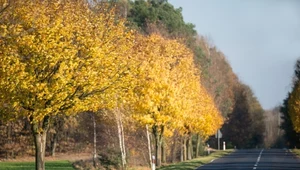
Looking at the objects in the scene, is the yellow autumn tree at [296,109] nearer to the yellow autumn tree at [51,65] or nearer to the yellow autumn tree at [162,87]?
the yellow autumn tree at [162,87]

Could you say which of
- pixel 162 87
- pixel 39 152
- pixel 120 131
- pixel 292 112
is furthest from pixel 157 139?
pixel 292 112

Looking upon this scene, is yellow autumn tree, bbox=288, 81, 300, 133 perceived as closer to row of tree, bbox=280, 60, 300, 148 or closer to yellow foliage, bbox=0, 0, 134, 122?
row of tree, bbox=280, 60, 300, 148

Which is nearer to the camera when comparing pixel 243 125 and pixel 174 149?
pixel 174 149

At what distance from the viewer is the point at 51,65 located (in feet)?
76.6

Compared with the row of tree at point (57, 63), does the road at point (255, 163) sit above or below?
below

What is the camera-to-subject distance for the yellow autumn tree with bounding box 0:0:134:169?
23016 millimetres

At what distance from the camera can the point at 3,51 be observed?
75.8 ft

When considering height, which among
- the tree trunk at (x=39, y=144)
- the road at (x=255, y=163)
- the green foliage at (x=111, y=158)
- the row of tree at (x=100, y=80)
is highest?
the row of tree at (x=100, y=80)

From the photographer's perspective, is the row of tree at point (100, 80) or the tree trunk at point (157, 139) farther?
the tree trunk at point (157, 139)

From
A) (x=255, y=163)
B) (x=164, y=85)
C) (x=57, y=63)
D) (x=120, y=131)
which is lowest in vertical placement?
(x=255, y=163)

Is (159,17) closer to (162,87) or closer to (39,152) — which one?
(162,87)

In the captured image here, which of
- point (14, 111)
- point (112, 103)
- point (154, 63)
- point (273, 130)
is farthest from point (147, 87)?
point (273, 130)

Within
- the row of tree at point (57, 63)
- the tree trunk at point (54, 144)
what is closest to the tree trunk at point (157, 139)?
the row of tree at point (57, 63)

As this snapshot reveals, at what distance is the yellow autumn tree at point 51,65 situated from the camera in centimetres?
2302
